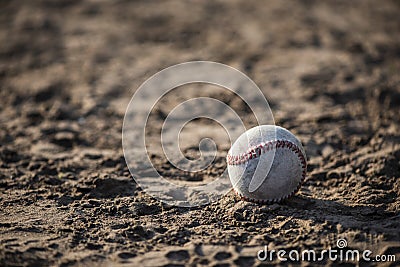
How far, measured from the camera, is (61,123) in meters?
6.71

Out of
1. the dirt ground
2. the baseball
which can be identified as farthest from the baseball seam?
the dirt ground

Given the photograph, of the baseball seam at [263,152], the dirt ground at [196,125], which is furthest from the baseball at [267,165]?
the dirt ground at [196,125]

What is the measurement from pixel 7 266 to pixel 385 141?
435 centimetres

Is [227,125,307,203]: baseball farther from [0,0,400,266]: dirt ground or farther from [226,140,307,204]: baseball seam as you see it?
[0,0,400,266]: dirt ground

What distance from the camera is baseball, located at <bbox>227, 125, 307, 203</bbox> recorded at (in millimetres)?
4324

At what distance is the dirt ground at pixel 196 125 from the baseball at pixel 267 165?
0.17 metres

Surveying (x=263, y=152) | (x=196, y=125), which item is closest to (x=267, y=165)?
(x=263, y=152)

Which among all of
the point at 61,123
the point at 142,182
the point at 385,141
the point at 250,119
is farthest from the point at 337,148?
the point at 61,123

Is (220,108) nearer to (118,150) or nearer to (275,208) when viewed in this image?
(118,150)

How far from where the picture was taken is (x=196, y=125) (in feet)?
21.5

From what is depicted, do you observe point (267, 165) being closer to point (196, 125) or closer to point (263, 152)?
point (263, 152)

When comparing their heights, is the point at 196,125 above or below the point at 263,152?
above

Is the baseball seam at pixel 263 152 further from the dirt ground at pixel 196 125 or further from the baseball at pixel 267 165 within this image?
the dirt ground at pixel 196 125

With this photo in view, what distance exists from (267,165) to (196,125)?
7.76 feet
